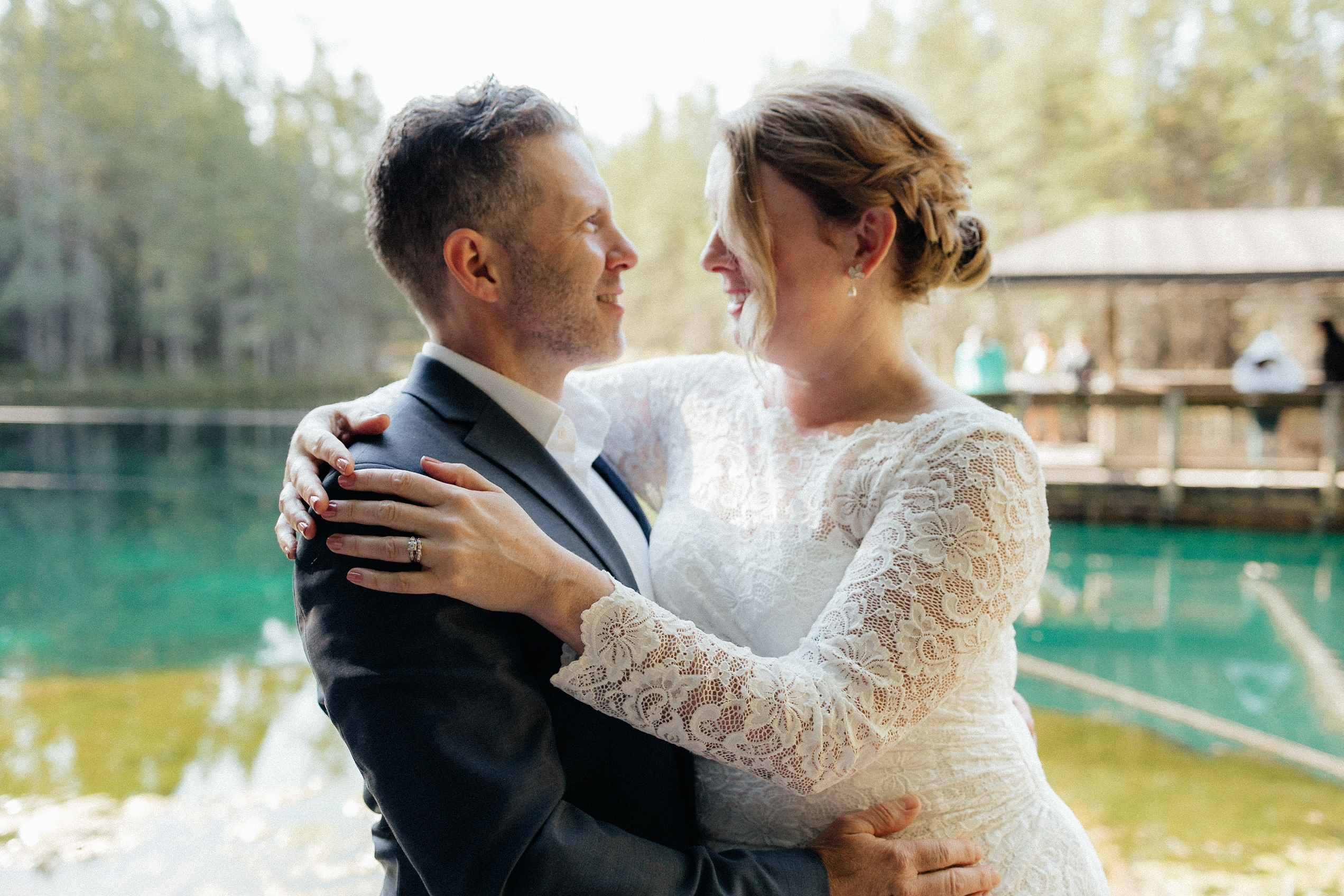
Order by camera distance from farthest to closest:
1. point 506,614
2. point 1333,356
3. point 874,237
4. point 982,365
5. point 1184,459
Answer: point 982,365
point 1333,356
point 1184,459
point 874,237
point 506,614

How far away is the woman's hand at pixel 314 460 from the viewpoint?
51.5 inches

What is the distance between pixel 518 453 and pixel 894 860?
2.88 ft

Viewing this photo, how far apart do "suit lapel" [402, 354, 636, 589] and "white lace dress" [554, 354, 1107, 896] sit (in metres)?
0.23

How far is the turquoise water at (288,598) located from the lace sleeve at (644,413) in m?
4.96

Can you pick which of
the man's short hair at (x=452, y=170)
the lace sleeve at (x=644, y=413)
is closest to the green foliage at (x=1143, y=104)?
the lace sleeve at (x=644, y=413)

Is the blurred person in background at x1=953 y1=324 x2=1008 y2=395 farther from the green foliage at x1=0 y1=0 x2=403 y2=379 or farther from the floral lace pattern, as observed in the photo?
the green foliage at x1=0 y1=0 x2=403 y2=379

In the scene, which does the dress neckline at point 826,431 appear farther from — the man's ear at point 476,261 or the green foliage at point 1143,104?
the green foliage at point 1143,104

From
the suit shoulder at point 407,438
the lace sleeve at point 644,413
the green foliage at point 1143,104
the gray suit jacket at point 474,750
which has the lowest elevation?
the gray suit jacket at point 474,750

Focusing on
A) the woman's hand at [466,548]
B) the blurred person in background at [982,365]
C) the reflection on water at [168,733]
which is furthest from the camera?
the blurred person in background at [982,365]

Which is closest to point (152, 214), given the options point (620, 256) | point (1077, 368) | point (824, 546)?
point (1077, 368)

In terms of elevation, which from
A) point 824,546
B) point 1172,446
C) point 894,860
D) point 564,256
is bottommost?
point 1172,446

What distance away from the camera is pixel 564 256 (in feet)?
5.84

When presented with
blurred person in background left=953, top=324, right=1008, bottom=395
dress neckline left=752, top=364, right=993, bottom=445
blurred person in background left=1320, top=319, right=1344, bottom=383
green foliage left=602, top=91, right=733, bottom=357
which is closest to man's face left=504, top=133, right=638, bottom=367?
dress neckline left=752, top=364, right=993, bottom=445

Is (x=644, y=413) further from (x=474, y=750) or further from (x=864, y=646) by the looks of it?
(x=474, y=750)
